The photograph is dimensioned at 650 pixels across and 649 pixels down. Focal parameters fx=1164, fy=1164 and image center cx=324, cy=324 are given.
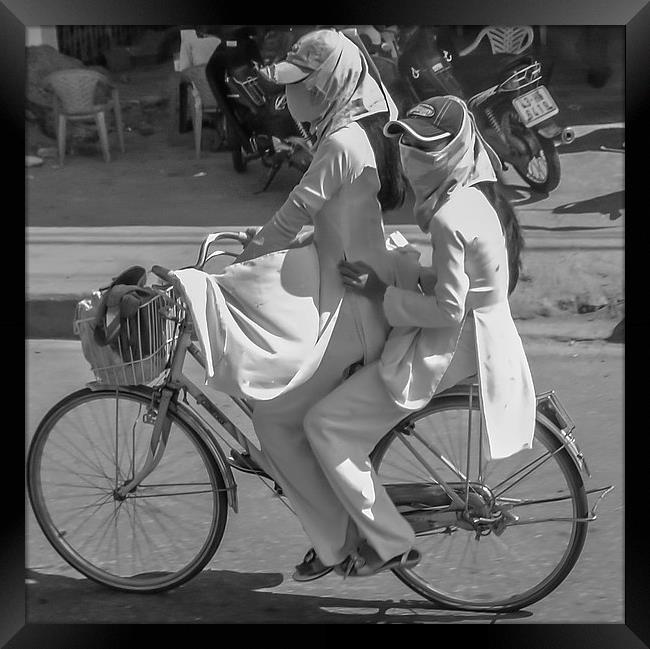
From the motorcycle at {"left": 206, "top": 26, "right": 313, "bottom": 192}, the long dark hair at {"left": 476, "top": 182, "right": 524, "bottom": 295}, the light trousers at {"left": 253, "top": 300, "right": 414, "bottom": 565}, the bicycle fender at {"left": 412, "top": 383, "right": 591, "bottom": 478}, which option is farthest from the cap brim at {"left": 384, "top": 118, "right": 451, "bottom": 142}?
the long dark hair at {"left": 476, "top": 182, "right": 524, "bottom": 295}

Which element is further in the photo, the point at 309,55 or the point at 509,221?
the point at 509,221

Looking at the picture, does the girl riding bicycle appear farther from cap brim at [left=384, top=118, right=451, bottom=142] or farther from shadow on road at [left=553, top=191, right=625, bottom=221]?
shadow on road at [left=553, top=191, right=625, bottom=221]

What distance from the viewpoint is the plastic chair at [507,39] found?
442cm

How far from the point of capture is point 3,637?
3998mm

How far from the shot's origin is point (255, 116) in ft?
15.6

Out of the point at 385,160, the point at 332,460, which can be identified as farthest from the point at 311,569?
the point at 385,160

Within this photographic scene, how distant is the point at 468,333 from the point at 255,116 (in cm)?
167

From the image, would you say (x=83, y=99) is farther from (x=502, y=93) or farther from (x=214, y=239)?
(x=502, y=93)

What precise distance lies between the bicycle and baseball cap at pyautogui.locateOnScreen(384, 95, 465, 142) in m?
0.67

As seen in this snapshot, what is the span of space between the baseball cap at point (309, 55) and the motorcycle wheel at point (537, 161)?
154 centimetres

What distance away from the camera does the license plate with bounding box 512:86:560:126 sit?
4645mm
